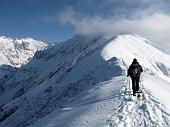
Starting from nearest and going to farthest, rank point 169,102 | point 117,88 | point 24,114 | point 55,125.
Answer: point 55,125 → point 169,102 → point 117,88 → point 24,114

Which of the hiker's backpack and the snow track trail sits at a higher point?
the hiker's backpack

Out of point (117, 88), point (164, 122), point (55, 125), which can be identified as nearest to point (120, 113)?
point (164, 122)

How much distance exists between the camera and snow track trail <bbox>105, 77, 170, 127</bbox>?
79.0 ft

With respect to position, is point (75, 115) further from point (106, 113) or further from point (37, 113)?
point (37, 113)

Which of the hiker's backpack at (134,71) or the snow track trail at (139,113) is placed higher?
the hiker's backpack at (134,71)

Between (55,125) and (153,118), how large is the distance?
7015 mm

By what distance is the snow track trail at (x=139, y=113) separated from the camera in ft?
79.0

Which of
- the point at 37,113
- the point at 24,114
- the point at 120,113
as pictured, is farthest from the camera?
the point at 24,114

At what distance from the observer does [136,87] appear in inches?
1256

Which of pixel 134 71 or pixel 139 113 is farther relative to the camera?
pixel 134 71

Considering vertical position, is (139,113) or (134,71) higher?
(134,71)

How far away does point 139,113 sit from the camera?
85.6ft

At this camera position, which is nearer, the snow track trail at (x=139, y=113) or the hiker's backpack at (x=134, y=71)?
the snow track trail at (x=139, y=113)

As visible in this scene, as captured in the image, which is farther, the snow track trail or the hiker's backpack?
the hiker's backpack
